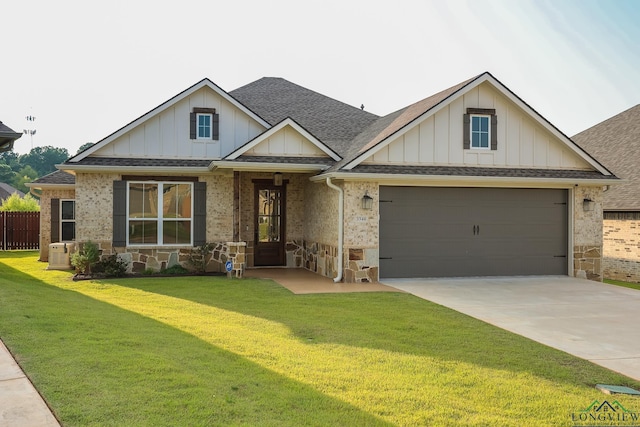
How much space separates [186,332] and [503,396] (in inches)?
167

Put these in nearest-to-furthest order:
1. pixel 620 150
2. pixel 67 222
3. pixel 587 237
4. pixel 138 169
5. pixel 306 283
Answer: pixel 306 283 → pixel 138 169 → pixel 587 237 → pixel 67 222 → pixel 620 150

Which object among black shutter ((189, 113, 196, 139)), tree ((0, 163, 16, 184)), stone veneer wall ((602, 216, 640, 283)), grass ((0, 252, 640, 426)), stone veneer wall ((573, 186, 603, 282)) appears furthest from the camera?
tree ((0, 163, 16, 184))

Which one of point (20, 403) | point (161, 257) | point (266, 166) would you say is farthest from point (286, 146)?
point (20, 403)

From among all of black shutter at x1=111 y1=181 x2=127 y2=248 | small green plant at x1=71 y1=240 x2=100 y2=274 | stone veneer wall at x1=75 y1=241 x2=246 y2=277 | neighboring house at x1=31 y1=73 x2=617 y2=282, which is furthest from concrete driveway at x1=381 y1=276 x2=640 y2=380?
small green plant at x1=71 y1=240 x2=100 y2=274

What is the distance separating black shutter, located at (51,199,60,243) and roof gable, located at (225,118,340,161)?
8.41 m

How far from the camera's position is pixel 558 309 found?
10.4 m

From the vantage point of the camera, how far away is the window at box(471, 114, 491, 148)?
14.7m

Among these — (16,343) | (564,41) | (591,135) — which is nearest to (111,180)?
(16,343)

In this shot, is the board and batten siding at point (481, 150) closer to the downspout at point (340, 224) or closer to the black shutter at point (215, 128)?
the downspout at point (340, 224)

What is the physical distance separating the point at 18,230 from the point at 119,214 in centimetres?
1367

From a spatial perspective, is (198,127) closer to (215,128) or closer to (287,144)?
(215,128)

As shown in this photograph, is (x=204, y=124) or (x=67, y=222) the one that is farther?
(x=67, y=222)

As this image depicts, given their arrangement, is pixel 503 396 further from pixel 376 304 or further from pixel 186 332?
pixel 376 304

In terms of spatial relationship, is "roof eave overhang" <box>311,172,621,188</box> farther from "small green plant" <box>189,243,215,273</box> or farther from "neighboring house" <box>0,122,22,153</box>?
"neighboring house" <box>0,122,22,153</box>
